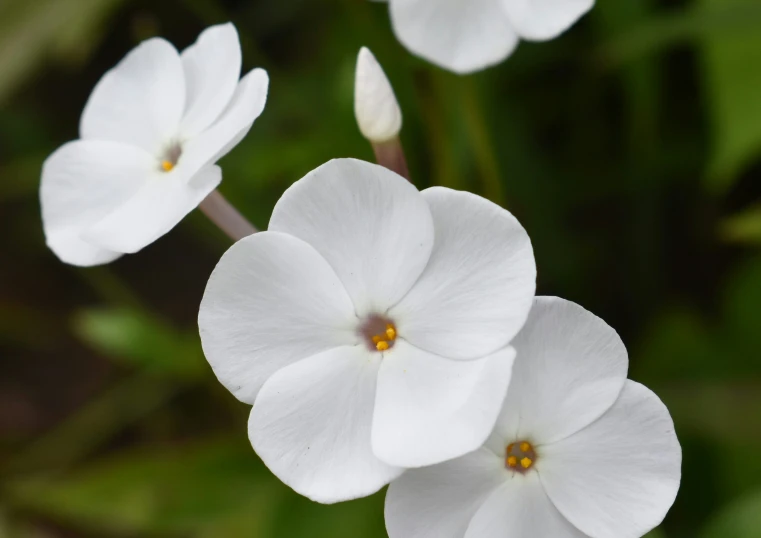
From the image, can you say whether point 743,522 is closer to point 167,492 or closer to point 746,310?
point 746,310

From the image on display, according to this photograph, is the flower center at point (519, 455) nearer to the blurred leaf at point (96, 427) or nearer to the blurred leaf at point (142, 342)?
the blurred leaf at point (142, 342)

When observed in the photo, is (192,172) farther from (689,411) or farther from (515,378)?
(689,411)

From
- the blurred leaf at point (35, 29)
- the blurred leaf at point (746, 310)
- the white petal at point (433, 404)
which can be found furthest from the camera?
the blurred leaf at point (35, 29)

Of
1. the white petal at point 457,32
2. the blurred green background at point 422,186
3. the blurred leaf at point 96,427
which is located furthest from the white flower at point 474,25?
the blurred leaf at point 96,427

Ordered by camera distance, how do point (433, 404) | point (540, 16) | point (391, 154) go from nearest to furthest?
point (433, 404) → point (391, 154) → point (540, 16)

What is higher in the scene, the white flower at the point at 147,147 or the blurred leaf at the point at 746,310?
the white flower at the point at 147,147

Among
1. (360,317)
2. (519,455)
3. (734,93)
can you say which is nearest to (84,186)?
(360,317)

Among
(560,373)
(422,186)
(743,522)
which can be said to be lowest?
(743,522)
